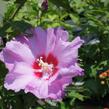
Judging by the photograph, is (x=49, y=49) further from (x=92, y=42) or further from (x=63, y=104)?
(x=92, y=42)

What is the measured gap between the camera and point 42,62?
4.87 ft

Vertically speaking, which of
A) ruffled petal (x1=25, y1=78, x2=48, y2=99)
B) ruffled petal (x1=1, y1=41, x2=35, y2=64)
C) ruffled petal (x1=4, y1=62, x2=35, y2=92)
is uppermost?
ruffled petal (x1=1, y1=41, x2=35, y2=64)

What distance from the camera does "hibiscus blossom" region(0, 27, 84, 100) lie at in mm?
1369

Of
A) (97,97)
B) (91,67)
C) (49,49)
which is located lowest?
(97,97)

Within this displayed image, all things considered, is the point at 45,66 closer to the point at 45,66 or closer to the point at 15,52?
the point at 45,66

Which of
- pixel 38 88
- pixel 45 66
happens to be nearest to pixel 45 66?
pixel 45 66

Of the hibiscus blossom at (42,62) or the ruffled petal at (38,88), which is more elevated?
the hibiscus blossom at (42,62)

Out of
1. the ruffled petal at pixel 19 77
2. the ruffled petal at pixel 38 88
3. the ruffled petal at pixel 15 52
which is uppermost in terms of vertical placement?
the ruffled petal at pixel 15 52

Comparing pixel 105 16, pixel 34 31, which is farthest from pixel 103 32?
pixel 34 31

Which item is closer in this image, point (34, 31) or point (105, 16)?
point (34, 31)

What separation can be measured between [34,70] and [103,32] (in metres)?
1.29

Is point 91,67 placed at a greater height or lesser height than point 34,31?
lesser

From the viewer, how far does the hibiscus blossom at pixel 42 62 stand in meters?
1.37

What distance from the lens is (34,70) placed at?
148cm
